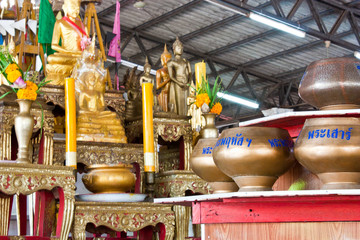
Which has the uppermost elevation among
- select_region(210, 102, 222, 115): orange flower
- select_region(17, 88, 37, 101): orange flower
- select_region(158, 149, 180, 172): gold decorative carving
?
select_region(17, 88, 37, 101): orange flower

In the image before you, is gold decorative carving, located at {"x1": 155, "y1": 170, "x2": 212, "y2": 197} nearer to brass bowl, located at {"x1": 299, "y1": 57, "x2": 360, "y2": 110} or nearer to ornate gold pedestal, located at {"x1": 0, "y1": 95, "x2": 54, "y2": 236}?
ornate gold pedestal, located at {"x1": 0, "y1": 95, "x2": 54, "y2": 236}

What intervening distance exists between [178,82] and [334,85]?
287 centimetres

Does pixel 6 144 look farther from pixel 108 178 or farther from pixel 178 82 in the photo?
pixel 178 82

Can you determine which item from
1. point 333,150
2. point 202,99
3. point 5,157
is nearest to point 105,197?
point 5,157

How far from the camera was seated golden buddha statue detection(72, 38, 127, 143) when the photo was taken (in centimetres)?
416

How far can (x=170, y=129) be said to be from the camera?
14.3 ft

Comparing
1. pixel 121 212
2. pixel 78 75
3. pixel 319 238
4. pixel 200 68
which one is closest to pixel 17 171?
pixel 121 212

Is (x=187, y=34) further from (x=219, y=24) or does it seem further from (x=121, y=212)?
(x=121, y=212)

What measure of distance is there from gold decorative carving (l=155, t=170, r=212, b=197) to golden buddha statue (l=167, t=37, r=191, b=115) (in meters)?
0.71

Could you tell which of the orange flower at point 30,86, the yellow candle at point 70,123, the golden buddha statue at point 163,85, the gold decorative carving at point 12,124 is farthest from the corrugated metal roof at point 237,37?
the orange flower at point 30,86

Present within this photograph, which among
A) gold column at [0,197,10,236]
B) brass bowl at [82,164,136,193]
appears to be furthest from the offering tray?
gold column at [0,197,10,236]

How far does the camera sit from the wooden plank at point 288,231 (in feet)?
5.65

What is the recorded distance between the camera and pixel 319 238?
1754 mm

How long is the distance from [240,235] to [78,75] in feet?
8.70
